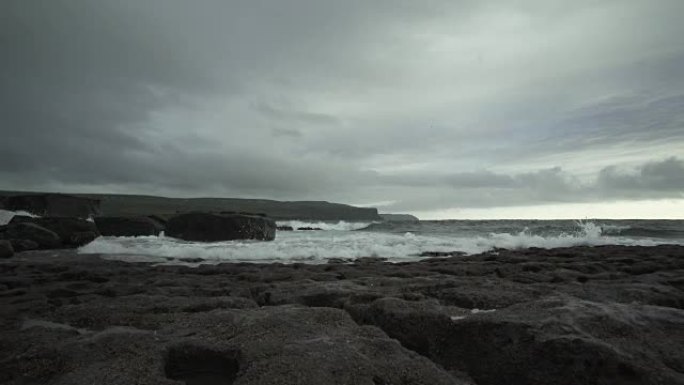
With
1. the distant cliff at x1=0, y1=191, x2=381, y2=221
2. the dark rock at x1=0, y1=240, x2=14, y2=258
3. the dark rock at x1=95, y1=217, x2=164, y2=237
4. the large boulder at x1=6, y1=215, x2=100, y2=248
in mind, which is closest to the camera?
the dark rock at x1=0, y1=240, x2=14, y2=258

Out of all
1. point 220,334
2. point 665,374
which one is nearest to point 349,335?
point 220,334

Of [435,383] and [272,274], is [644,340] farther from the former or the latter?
[272,274]

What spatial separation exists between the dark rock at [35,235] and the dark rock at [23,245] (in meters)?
0.66

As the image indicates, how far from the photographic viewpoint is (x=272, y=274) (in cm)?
906

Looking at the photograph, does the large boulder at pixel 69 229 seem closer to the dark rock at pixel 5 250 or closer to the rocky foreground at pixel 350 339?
the dark rock at pixel 5 250

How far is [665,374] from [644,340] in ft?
1.86

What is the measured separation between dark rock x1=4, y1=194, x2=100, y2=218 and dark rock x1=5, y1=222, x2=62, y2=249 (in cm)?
2235

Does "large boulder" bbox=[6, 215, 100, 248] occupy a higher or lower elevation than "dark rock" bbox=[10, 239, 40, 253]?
higher

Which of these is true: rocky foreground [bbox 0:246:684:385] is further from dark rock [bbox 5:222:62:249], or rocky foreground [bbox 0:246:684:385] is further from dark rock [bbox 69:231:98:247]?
dark rock [bbox 69:231:98:247]

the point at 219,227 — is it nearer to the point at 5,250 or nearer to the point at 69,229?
the point at 69,229

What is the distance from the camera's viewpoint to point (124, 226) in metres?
26.6

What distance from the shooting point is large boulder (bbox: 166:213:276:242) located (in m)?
25.4

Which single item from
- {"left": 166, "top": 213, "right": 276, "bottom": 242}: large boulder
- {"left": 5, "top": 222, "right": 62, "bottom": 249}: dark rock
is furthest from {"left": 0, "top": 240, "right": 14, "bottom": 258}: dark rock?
{"left": 166, "top": 213, "right": 276, "bottom": 242}: large boulder

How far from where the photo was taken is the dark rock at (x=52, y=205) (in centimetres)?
3984
